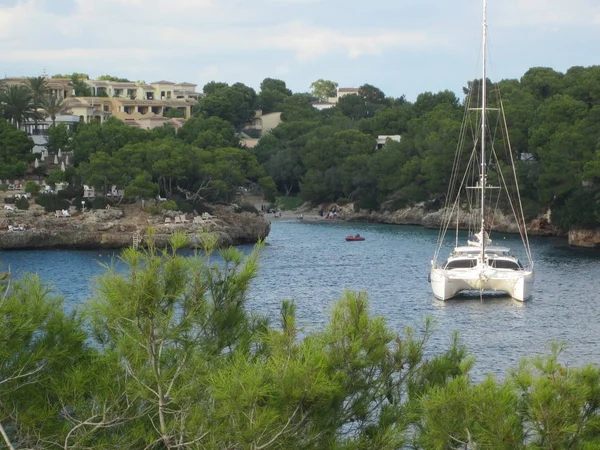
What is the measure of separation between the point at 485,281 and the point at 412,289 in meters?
5.44

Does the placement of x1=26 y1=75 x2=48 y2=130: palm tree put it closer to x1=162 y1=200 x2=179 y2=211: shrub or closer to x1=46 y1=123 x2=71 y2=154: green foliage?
x1=46 y1=123 x2=71 y2=154: green foliage

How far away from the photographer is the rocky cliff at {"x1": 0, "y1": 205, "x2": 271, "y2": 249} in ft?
227

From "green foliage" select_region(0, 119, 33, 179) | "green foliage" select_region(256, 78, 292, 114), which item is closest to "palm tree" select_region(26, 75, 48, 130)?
"green foliage" select_region(0, 119, 33, 179)

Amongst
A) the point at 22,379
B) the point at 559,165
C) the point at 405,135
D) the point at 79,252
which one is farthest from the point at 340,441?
the point at 405,135

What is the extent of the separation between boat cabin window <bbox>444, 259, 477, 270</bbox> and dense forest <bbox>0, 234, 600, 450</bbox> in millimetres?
31060

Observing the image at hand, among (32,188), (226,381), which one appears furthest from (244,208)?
(226,381)

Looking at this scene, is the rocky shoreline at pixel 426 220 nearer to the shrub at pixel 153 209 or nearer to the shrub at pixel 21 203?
the shrub at pixel 153 209

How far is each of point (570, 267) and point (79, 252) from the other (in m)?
27.0

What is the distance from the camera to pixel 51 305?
657 inches

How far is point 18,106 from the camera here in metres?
91.6

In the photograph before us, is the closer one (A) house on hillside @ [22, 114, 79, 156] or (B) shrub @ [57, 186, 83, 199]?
(B) shrub @ [57, 186, 83, 199]

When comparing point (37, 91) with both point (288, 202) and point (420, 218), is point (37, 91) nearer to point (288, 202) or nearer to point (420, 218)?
point (288, 202)

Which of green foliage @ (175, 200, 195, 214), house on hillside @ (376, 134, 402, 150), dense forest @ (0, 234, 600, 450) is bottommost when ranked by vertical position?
green foliage @ (175, 200, 195, 214)

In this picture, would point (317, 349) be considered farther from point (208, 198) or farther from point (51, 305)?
point (208, 198)
